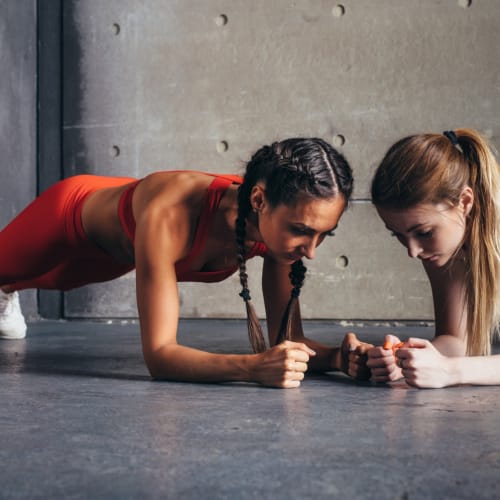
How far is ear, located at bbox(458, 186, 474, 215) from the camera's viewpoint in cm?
179

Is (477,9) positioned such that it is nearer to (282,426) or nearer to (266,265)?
(266,265)

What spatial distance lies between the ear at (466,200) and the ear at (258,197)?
19.0 inches

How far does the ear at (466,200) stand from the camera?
1789 mm

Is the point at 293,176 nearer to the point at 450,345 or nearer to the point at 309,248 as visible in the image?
the point at 309,248

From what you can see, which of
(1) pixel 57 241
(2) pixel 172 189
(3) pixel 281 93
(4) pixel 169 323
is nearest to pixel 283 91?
(3) pixel 281 93

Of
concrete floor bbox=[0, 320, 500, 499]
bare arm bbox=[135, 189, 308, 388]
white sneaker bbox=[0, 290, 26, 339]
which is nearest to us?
concrete floor bbox=[0, 320, 500, 499]

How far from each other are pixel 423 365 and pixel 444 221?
0.36 m

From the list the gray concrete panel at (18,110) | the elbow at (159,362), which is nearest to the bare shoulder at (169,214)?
the elbow at (159,362)

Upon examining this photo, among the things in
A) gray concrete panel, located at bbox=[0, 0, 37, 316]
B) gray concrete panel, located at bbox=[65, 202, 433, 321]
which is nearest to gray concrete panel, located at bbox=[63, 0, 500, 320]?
gray concrete panel, located at bbox=[65, 202, 433, 321]

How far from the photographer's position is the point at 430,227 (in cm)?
176

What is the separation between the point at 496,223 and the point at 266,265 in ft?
2.21

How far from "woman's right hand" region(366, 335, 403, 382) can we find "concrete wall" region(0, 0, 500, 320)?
216 cm

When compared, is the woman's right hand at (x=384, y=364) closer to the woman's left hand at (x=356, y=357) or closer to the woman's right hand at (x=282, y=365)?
the woman's left hand at (x=356, y=357)

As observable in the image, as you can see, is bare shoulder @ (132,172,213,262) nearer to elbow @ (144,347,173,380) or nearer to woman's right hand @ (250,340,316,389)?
elbow @ (144,347,173,380)
